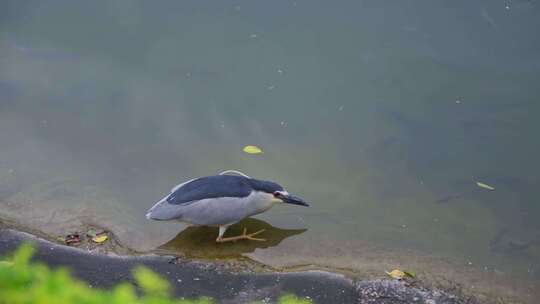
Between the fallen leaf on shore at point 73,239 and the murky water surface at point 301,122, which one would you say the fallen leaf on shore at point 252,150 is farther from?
the fallen leaf on shore at point 73,239

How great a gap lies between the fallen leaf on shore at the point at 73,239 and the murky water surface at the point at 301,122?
124 millimetres

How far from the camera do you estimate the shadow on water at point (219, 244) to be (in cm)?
518

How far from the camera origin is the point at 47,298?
5.73 feet

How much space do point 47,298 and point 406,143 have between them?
15.6 ft

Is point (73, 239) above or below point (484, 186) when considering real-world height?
below

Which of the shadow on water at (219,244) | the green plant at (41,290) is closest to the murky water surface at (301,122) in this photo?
the shadow on water at (219,244)

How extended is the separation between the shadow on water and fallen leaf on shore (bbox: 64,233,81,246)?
58cm

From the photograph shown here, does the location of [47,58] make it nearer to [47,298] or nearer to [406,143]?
[406,143]

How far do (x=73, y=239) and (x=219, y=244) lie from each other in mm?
1034

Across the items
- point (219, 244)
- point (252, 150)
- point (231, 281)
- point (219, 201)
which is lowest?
point (231, 281)

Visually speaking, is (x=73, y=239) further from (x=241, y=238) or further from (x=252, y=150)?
(x=252, y=150)

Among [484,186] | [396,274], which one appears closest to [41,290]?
[396,274]

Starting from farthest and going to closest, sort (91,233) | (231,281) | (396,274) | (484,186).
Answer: (484,186)
(91,233)
(396,274)
(231,281)

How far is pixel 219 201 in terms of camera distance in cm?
507
